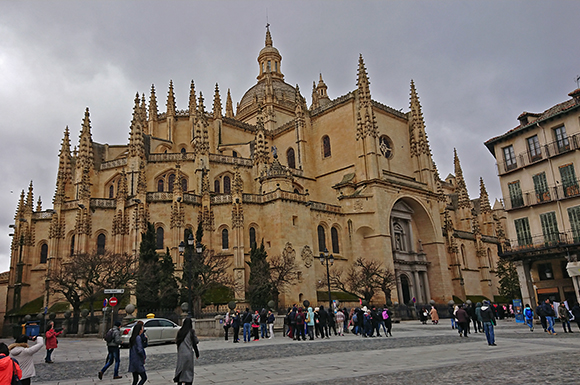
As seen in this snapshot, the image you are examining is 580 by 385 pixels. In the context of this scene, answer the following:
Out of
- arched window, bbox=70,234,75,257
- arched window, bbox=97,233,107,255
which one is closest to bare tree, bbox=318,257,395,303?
arched window, bbox=97,233,107,255

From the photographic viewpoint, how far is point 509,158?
29.7m

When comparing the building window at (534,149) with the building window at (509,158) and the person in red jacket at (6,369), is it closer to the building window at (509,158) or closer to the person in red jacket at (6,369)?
the building window at (509,158)

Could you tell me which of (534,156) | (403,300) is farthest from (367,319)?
(403,300)

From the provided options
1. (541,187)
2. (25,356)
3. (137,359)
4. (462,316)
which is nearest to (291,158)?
(541,187)

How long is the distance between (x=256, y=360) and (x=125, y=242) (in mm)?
25119

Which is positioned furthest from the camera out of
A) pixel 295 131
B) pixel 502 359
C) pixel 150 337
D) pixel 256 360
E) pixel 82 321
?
pixel 295 131

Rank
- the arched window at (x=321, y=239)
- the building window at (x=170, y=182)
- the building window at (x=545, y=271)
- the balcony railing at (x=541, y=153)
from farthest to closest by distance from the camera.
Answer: the building window at (x=170, y=182) → the arched window at (x=321, y=239) → the building window at (x=545, y=271) → the balcony railing at (x=541, y=153)

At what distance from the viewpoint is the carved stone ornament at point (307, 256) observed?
36125 mm

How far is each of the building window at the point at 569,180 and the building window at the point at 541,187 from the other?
950mm

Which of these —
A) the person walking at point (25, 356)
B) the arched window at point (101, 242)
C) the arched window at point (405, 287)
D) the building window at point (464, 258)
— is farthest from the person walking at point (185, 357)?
the building window at point (464, 258)

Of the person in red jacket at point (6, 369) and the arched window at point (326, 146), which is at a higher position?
the arched window at point (326, 146)

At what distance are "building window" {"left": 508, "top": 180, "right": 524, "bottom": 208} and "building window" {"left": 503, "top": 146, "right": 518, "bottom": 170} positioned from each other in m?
1.06

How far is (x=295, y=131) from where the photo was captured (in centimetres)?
4878

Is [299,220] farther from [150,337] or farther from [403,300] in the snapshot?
[150,337]
